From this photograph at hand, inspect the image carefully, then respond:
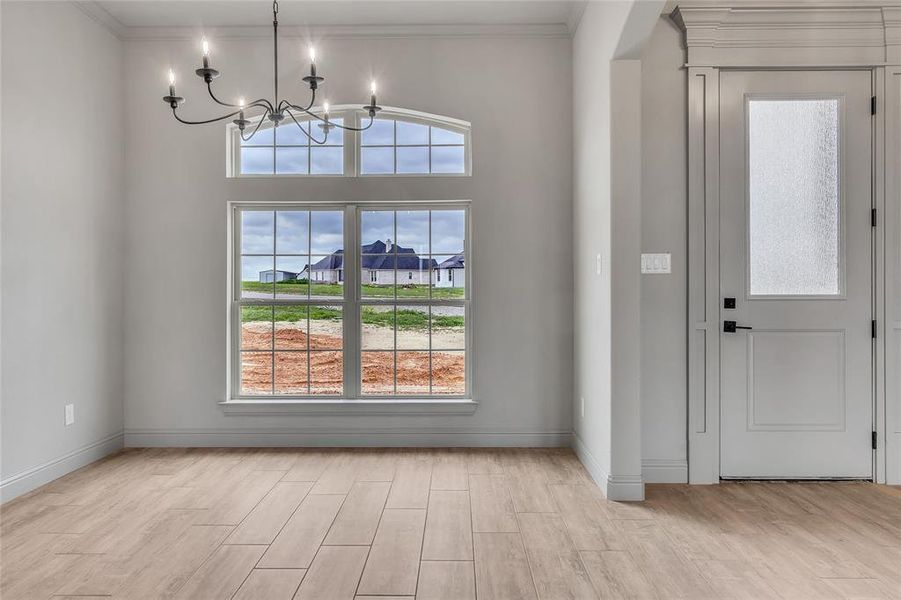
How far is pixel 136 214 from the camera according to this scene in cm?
401

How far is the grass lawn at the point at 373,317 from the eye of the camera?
4160mm

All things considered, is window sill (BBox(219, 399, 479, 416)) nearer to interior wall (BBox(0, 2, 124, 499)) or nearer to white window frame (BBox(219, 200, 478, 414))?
white window frame (BBox(219, 200, 478, 414))

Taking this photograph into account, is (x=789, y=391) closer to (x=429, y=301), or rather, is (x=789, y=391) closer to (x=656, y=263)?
(x=656, y=263)

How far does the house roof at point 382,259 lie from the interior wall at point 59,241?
1.52m

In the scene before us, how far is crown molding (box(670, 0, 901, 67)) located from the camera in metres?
3.24

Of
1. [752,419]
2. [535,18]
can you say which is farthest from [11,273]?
[752,419]

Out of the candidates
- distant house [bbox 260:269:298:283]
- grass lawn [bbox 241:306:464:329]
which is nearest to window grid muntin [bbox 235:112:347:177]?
distant house [bbox 260:269:298:283]

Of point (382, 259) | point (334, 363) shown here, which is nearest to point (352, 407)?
point (334, 363)

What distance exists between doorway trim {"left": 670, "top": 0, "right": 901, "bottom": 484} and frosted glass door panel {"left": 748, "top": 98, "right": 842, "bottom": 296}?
0.76 ft

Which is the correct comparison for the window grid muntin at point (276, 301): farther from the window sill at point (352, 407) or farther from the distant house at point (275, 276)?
the window sill at point (352, 407)

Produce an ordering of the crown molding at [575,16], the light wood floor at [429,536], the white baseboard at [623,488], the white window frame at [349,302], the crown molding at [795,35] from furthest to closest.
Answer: the white window frame at [349,302]
the crown molding at [575,16]
the crown molding at [795,35]
the white baseboard at [623,488]
the light wood floor at [429,536]

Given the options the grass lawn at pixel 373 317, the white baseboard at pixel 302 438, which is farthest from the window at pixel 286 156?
the white baseboard at pixel 302 438

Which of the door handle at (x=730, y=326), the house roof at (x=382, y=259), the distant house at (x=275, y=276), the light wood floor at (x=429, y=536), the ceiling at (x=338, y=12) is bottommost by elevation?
the light wood floor at (x=429, y=536)

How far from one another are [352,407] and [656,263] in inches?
92.3
